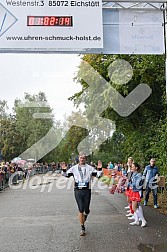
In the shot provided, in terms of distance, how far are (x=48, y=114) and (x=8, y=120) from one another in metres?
6.19

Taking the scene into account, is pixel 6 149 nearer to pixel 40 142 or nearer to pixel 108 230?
pixel 40 142

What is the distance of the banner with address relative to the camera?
388 inches

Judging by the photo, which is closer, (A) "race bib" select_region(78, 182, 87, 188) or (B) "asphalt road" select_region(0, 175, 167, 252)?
(B) "asphalt road" select_region(0, 175, 167, 252)

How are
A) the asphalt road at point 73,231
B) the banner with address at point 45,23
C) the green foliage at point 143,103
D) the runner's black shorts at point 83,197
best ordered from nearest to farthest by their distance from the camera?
the asphalt road at point 73,231
the runner's black shorts at point 83,197
the banner with address at point 45,23
the green foliage at point 143,103

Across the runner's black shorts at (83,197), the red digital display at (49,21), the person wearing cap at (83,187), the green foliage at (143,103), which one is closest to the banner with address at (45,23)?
the red digital display at (49,21)

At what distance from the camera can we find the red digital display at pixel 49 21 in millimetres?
9867

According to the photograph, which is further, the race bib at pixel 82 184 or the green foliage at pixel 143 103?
the green foliage at pixel 143 103

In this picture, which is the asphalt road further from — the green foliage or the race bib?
the green foliage

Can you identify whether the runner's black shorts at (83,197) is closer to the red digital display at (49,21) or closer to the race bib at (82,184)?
the race bib at (82,184)

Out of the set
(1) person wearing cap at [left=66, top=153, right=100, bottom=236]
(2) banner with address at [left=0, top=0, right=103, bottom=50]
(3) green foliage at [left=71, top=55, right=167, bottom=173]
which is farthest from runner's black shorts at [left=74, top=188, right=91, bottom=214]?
(3) green foliage at [left=71, top=55, right=167, bottom=173]

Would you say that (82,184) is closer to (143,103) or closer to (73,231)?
(73,231)

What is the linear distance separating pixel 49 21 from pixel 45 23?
104mm

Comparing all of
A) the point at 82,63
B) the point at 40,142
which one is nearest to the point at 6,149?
the point at 40,142

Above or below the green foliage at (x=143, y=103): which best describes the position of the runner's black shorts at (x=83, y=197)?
below
